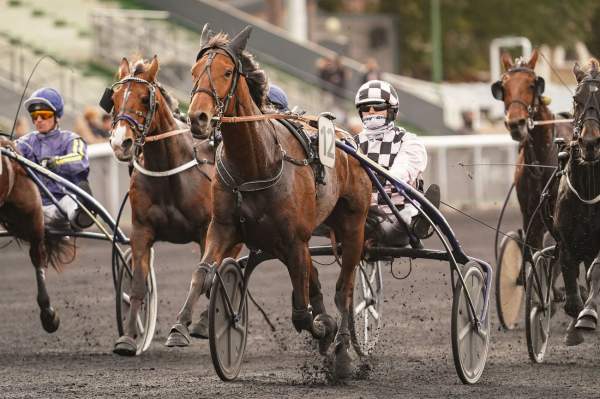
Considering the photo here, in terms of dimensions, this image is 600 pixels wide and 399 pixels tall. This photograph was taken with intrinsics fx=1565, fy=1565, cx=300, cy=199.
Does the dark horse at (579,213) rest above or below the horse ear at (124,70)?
below

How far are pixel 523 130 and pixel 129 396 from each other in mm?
4105

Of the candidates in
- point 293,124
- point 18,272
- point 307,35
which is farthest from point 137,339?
point 307,35

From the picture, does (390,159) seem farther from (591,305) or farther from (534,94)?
(534,94)

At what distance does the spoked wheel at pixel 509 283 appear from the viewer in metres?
11.0

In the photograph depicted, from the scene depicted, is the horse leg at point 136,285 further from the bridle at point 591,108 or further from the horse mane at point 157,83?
the bridle at point 591,108

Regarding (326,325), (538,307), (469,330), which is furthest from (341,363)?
(538,307)

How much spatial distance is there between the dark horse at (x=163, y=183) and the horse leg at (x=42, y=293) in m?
1.27

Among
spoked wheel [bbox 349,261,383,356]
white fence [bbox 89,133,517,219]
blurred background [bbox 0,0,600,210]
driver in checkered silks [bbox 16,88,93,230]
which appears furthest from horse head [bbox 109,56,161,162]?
white fence [bbox 89,133,517,219]

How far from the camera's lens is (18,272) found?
1595 cm

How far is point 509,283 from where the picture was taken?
11.2 metres

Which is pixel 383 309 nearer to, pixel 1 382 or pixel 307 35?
pixel 1 382

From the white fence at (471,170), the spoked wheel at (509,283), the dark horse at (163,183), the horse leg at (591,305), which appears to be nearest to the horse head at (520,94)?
the spoked wheel at (509,283)

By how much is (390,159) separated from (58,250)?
2.72m

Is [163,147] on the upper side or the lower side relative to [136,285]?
upper
